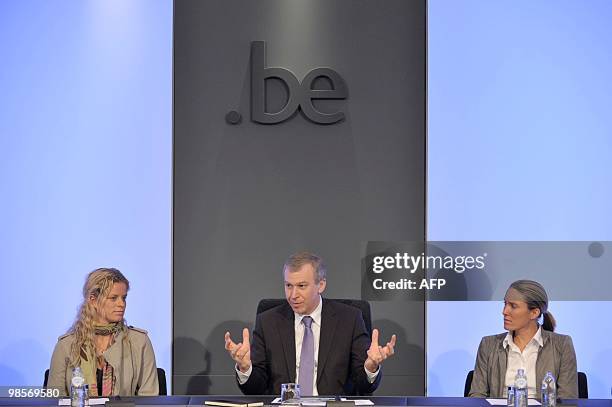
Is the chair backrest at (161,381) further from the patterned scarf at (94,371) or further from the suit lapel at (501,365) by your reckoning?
the suit lapel at (501,365)

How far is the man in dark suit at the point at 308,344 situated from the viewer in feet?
15.1

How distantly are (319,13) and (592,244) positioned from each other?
200 centimetres

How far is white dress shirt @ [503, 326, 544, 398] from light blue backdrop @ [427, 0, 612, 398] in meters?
0.70

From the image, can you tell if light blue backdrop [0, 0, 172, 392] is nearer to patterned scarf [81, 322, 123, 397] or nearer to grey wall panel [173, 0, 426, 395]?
grey wall panel [173, 0, 426, 395]

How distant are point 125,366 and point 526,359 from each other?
188cm

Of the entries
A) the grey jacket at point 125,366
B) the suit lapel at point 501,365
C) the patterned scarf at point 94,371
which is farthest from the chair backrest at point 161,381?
the suit lapel at point 501,365

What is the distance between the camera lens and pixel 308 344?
4660mm

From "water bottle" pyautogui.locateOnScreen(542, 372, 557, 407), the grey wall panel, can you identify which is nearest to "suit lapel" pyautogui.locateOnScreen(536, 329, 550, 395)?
"water bottle" pyautogui.locateOnScreen(542, 372, 557, 407)

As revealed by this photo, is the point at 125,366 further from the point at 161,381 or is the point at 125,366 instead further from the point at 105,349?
the point at 161,381

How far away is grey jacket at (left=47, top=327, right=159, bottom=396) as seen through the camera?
4.51 meters

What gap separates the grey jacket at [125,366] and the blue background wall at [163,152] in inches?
32.8

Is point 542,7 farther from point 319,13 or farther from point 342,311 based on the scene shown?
point 342,311

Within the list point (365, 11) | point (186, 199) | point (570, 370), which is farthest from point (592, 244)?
point (186, 199)

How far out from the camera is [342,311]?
4727 millimetres
